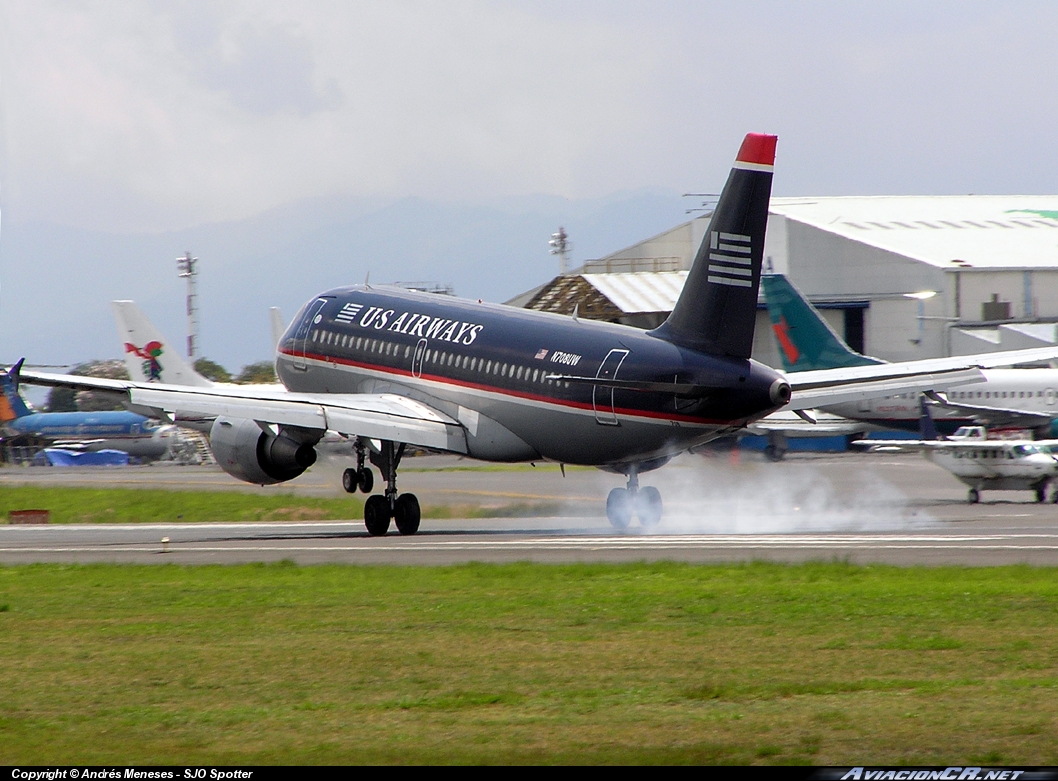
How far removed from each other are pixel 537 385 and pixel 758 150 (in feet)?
24.1

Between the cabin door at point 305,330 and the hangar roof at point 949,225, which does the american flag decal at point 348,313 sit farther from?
the hangar roof at point 949,225

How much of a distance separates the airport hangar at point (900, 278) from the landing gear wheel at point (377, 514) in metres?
43.9

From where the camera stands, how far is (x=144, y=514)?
48.9 metres

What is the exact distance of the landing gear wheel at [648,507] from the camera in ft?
110

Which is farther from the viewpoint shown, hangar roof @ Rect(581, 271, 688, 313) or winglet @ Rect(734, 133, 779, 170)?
hangar roof @ Rect(581, 271, 688, 313)

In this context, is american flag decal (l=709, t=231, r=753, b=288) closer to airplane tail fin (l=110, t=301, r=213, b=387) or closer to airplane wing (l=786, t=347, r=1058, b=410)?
airplane wing (l=786, t=347, r=1058, b=410)

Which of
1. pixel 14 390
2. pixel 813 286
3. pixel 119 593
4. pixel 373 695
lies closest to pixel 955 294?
pixel 813 286

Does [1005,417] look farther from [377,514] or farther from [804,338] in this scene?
[377,514]

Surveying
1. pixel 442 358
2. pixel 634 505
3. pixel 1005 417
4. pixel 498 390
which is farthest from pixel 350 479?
pixel 1005 417

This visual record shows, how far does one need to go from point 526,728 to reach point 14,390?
77.7ft

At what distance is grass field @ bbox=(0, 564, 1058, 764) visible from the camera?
10.8 meters

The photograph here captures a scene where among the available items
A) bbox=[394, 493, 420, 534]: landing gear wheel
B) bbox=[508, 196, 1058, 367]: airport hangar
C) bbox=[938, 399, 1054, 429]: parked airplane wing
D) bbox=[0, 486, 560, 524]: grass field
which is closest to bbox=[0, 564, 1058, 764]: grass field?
bbox=[394, 493, 420, 534]: landing gear wheel

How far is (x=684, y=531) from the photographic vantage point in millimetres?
33219

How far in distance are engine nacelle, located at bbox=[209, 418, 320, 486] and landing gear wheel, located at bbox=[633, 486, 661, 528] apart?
302 inches
